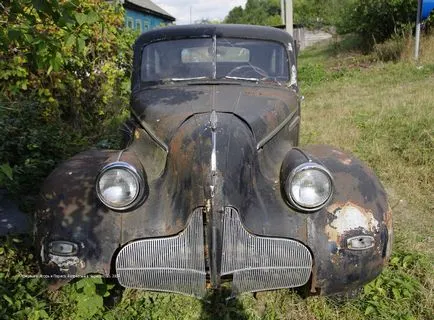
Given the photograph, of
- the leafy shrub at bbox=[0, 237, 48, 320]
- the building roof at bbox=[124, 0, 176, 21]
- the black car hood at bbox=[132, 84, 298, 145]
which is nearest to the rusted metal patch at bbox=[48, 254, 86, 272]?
the leafy shrub at bbox=[0, 237, 48, 320]

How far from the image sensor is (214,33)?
399 centimetres

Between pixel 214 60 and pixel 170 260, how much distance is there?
1.94 m

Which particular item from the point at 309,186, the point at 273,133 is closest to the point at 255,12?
the point at 273,133

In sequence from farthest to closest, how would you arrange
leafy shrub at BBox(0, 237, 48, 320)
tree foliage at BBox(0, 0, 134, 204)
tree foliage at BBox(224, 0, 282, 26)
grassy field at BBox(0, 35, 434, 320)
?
tree foliage at BBox(224, 0, 282, 26) → tree foliage at BBox(0, 0, 134, 204) → grassy field at BBox(0, 35, 434, 320) → leafy shrub at BBox(0, 237, 48, 320)

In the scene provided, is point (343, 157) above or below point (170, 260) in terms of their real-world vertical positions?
above

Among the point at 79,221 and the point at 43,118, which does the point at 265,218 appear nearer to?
the point at 79,221

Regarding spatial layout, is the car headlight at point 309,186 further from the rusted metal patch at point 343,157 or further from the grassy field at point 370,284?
the grassy field at point 370,284

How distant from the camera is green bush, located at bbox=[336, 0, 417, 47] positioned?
16969 millimetres

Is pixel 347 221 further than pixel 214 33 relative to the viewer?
No

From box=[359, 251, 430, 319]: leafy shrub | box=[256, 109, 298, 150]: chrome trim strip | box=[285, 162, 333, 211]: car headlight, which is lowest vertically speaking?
box=[359, 251, 430, 319]: leafy shrub

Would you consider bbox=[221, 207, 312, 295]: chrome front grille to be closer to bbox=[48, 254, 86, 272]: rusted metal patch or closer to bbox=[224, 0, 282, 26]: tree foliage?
bbox=[48, 254, 86, 272]: rusted metal patch

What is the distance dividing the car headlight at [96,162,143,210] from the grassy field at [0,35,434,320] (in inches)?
20.6

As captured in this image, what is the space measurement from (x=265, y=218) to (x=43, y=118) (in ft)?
13.8

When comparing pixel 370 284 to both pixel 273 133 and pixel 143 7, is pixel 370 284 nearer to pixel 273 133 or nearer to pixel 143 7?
pixel 273 133
